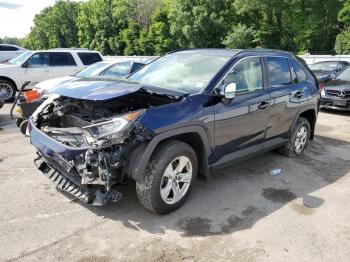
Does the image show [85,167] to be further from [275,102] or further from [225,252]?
[275,102]

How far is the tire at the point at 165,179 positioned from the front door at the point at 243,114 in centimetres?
48

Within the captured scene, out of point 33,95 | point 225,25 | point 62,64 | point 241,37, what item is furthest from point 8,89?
point 225,25

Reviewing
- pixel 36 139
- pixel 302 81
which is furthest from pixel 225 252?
pixel 302 81

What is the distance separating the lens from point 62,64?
13.2 m

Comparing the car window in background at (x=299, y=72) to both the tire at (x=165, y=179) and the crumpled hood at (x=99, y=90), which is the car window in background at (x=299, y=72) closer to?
the crumpled hood at (x=99, y=90)

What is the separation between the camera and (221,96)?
4422mm

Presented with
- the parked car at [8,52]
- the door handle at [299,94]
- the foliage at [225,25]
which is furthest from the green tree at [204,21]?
the door handle at [299,94]

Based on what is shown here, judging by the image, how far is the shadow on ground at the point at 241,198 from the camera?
3.96 meters

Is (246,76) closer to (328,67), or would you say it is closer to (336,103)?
(336,103)

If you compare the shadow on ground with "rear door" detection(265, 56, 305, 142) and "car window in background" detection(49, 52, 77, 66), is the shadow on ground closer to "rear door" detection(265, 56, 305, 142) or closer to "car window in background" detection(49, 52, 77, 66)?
"rear door" detection(265, 56, 305, 142)

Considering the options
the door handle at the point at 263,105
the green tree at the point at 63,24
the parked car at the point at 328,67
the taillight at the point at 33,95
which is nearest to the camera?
the door handle at the point at 263,105

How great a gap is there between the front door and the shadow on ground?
1.58 ft

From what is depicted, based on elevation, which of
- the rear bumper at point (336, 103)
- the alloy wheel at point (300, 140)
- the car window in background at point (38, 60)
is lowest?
the rear bumper at point (336, 103)

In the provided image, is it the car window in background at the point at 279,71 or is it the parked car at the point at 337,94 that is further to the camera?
the parked car at the point at 337,94
